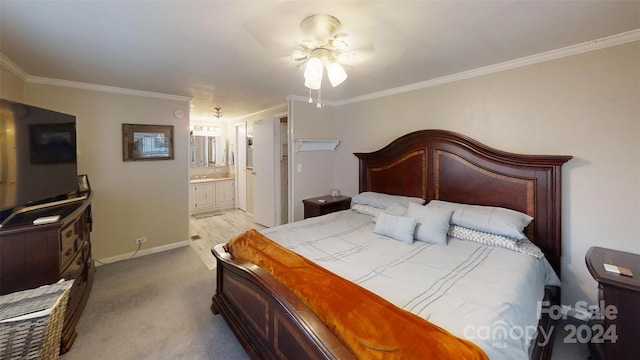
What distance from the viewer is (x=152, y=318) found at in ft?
7.29

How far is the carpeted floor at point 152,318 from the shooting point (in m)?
1.86

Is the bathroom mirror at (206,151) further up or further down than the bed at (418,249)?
further up

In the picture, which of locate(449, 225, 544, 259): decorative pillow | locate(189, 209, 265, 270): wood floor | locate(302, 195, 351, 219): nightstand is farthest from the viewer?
locate(189, 209, 265, 270): wood floor

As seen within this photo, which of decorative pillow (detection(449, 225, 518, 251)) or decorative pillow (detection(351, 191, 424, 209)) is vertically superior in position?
decorative pillow (detection(351, 191, 424, 209))

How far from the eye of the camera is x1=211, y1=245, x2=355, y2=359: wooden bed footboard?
3.63ft

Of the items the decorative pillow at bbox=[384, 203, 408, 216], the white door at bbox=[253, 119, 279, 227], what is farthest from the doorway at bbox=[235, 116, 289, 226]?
the decorative pillow at bbox=[384, 203, 408, 216]

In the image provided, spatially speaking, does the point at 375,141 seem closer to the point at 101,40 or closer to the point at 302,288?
the point at 302,288

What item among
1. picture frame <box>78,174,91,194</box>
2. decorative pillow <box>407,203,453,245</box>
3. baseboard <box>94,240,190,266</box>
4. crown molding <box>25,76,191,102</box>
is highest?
crown molding <box>25,76,191,102</box>

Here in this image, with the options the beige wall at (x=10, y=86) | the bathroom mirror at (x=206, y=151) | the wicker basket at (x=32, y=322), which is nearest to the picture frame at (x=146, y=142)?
the beige wall at (x=10, y=86)

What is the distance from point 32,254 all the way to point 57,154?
0.93 m

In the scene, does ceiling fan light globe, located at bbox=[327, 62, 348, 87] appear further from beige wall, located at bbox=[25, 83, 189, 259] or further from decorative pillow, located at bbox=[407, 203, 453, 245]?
beige wall, located at bbox=[25, 83, 189, 259]

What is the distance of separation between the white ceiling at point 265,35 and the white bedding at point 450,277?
1.67 m

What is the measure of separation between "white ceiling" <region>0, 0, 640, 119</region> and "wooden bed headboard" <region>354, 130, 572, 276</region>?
0.83 meters

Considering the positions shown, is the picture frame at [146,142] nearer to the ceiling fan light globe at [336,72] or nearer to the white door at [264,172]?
the white door at [264,172]
